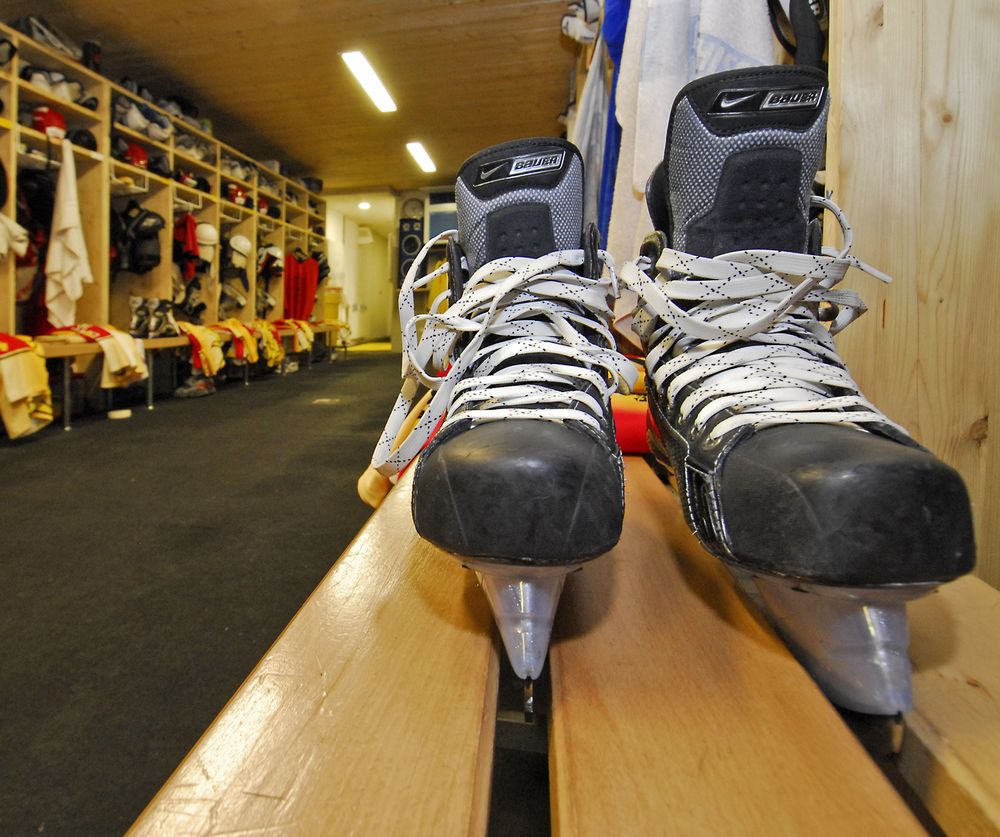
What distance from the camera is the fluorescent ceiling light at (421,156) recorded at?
17.8 ft

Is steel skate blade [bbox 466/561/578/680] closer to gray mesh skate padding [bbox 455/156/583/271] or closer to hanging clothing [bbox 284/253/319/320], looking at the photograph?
gray mesh skate padding [bbox 455/156/583/271]

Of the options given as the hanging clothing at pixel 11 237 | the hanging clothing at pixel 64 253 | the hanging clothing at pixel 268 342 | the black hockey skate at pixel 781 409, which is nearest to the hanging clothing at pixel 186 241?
the hanging clothing at pixel 268 342

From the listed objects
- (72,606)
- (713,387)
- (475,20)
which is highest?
(475,20)

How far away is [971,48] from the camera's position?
582 mm

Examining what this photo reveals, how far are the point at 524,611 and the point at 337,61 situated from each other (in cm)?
431

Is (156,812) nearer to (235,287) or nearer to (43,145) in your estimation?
(43,145)

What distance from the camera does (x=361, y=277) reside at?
32.1 ft

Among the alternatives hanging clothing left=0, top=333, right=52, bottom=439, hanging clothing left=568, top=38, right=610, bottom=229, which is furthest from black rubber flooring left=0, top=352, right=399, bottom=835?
hanging clothing left=568, top=38, right=610, bottom=229

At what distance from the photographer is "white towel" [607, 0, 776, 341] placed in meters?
0.90

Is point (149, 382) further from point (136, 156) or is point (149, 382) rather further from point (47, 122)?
point (136, 156)

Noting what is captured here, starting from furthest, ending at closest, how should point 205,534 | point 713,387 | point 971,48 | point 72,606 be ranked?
point 205,534 < point 72,606 < point 971,48 < point 713,387

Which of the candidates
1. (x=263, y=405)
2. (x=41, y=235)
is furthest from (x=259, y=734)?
(x=41, y=235)

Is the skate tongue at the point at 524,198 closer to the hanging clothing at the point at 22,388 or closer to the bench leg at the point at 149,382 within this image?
the hanging clothing at the point at 22,388

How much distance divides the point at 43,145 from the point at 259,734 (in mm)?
3690
